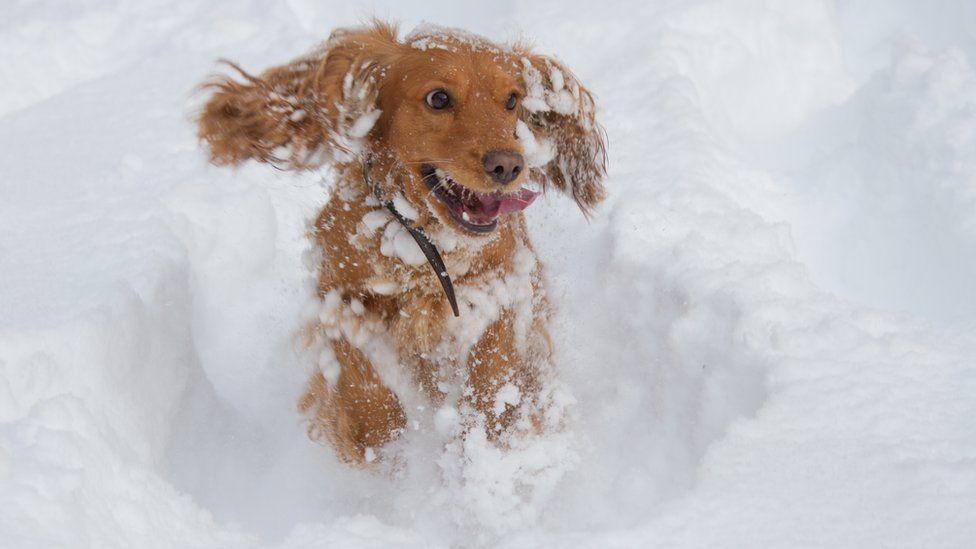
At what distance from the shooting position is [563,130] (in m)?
2.54

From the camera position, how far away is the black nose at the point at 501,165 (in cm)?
194

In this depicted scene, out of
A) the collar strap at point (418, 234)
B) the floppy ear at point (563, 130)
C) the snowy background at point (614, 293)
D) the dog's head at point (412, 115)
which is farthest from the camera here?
the floppy ear at point (563, 130)

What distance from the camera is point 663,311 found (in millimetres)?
2709

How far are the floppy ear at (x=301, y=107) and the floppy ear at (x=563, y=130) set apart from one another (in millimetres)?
415

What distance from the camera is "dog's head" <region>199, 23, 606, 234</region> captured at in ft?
6.59

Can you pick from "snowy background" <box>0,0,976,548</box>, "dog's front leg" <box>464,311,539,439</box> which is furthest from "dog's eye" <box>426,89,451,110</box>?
"snowy background" <box>0,0,976,548</box>

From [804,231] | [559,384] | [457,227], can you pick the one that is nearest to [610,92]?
[804,231]

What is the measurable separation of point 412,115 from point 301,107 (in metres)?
0.36

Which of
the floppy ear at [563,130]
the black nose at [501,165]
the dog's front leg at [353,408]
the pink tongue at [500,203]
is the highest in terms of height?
the floppy ear at [563,130]

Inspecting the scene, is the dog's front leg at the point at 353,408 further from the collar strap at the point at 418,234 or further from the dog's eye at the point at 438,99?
the dog's eye at the point at 438,99

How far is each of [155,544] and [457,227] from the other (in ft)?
3.08

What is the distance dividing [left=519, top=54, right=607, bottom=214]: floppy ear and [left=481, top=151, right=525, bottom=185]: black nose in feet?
0.99

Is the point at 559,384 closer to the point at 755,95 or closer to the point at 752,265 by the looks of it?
the point at 752,265

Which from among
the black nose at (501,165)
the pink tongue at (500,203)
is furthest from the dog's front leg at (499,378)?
the black nose at (501,165)
